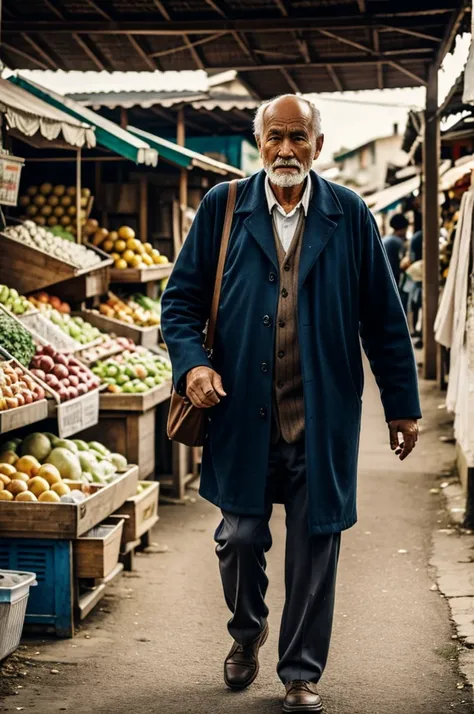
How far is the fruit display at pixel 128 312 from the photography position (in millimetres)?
9695

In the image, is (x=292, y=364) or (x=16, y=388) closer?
(x=292, y=364)

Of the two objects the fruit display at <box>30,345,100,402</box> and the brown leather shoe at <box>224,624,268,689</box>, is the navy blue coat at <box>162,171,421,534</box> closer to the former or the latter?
the brown leather shoe at <box>224,624,268,689</box>

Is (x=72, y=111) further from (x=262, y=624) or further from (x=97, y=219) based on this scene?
(x=262, y=624)

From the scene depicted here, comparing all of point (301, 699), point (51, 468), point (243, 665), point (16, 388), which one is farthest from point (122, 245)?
point (301, 699)

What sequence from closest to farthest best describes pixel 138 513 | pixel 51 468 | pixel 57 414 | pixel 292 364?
1. pixel 292 364
2. pixel 51 468
3. pixel 57 414
4. pixel 138 513

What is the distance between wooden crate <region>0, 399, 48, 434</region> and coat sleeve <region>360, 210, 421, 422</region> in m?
2.06

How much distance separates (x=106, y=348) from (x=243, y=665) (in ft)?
15.1

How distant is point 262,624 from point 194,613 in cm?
143

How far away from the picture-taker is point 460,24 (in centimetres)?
984

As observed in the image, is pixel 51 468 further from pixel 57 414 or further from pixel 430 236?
pixel 430 236

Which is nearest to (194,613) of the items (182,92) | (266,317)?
(266,317)

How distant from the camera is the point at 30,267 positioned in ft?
27.1

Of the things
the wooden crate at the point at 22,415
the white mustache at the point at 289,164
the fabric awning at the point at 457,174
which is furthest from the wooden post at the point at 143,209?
the white mustache at the point at 289,164

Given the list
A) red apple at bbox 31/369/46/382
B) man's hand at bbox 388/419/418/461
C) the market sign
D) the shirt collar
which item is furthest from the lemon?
man's hand at bbox 388/419/418/461
